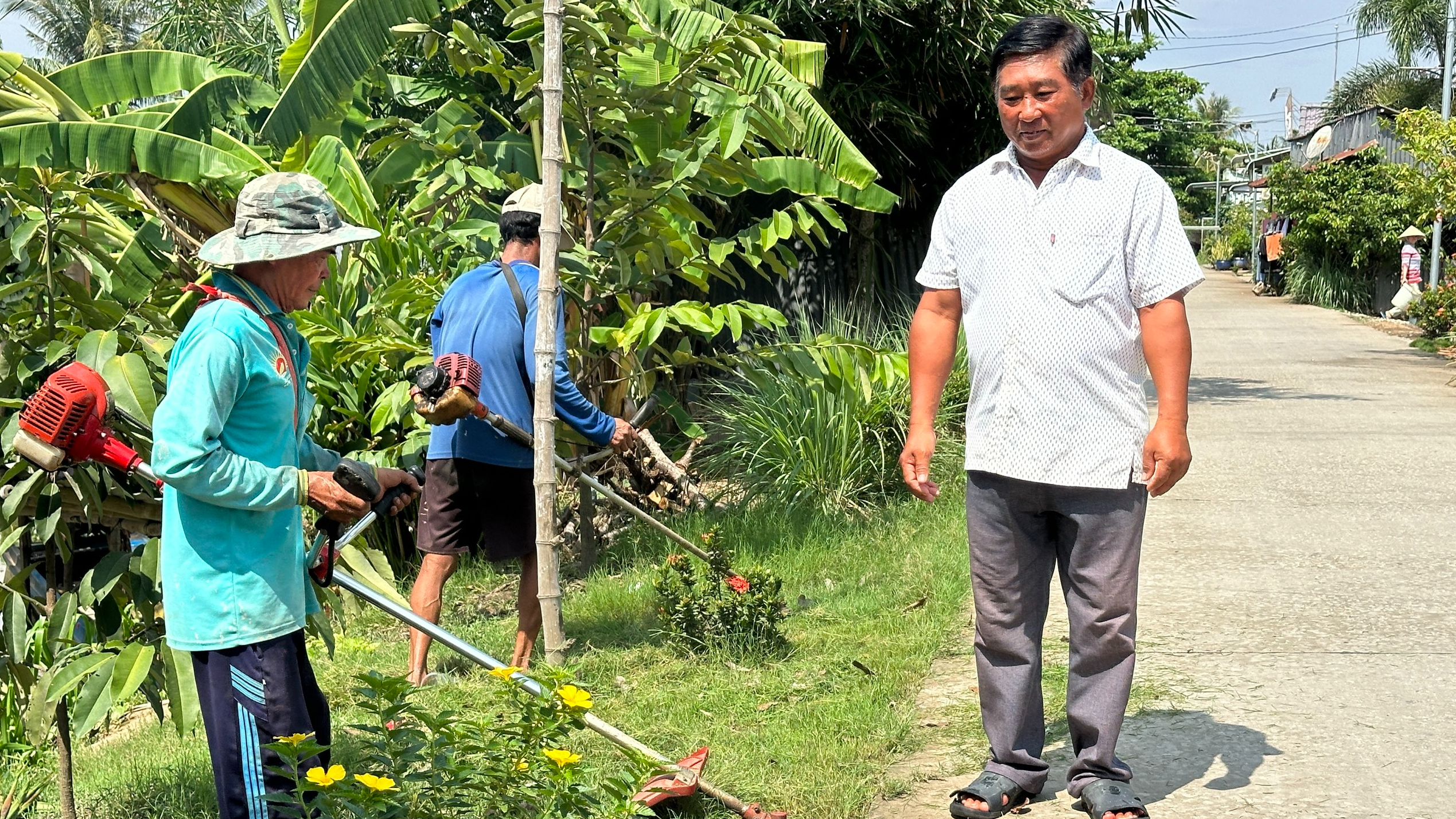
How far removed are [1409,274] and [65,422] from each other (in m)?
27.1

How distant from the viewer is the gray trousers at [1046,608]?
3.77m

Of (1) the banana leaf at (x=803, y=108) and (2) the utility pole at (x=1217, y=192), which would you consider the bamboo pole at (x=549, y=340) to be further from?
(2) the utility pole at (x=1217, y=192)

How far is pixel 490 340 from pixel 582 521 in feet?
6.58

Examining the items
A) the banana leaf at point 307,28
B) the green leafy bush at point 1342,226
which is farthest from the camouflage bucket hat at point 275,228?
the green leafy bush at point 1342,226

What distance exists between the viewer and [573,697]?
3080 mm

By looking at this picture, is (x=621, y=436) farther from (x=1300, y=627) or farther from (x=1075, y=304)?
(x=1300, y=627)

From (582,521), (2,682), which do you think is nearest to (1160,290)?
(2,682)

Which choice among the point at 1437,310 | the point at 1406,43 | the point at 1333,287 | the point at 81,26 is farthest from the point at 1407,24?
the point at 81,26

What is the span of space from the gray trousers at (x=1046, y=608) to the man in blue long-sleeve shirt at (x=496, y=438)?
201cm

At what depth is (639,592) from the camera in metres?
6.77

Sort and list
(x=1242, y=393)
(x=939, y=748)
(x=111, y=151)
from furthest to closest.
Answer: (x=1242, y=393) → (x=111, y=151) → (x=939, y=748)

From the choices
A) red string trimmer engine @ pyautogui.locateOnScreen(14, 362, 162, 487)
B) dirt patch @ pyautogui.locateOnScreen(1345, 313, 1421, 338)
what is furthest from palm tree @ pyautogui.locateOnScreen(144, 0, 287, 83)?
dirt patch @ pyautogui.locateOnScreen(1345, 313, 1421, 338)

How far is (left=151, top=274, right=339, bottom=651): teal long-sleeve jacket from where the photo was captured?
292cm

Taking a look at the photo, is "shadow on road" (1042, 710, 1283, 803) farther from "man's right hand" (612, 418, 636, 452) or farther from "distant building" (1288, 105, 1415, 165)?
"distant building" (1288, 105, 1415, 165)
